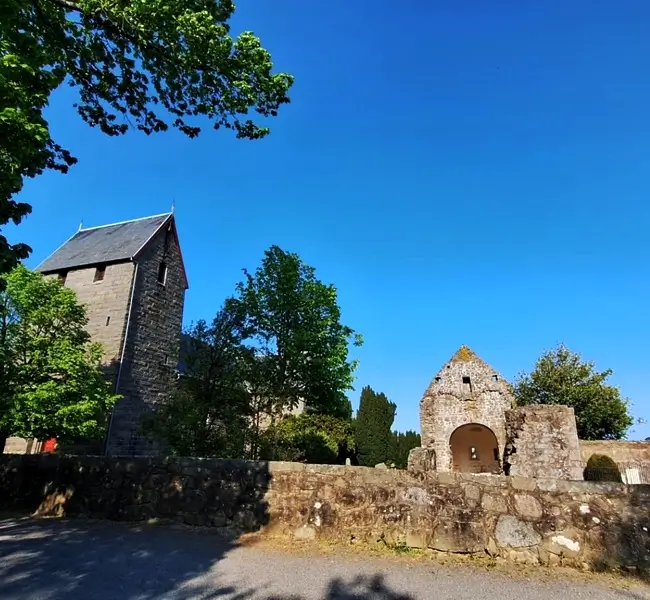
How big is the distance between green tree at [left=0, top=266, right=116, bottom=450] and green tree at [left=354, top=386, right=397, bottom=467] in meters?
14.7

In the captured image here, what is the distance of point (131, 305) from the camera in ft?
66.3

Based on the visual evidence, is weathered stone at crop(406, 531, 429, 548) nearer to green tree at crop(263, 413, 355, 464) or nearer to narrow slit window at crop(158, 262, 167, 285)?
green tree at crop(263, 413, 355, 464)

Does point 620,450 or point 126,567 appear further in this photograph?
point 620,450

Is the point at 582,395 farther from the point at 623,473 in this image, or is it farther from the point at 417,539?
the point at 417,539

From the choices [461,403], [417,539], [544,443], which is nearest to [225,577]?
[417,539]

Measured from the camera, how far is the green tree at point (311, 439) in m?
12.1

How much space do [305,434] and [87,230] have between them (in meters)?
19.0

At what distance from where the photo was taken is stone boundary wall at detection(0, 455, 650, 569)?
4.80m

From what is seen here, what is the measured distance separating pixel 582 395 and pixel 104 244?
27321mm

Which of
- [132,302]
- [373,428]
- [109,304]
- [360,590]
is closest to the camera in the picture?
[360,590]

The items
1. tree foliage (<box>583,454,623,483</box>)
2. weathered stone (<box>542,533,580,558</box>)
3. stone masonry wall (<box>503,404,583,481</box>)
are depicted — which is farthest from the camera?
tree foliage (<box>583,454,623,483</box>)

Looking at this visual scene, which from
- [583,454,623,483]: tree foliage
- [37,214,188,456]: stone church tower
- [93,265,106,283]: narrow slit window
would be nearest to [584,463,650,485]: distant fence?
[583,454,623,483]: tree foliage

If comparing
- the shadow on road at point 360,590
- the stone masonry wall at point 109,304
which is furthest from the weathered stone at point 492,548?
the stone masonry wall at point 109,304

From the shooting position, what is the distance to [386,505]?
5.61 metres
